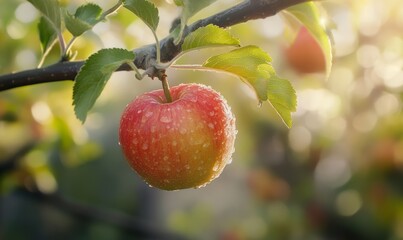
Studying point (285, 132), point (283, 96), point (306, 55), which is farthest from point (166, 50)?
point (285, 132)

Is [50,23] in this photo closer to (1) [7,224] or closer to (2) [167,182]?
(2) [167,182]

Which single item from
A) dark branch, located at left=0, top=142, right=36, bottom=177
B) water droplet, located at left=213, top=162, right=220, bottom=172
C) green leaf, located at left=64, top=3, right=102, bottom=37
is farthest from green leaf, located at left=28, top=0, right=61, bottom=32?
dark branch, located at left=0, top=142, right=36, bottom=177

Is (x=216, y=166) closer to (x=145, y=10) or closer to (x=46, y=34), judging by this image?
(x=145, y=10)

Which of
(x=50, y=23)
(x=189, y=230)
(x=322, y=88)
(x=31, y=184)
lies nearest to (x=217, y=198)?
(x=189, y=230)

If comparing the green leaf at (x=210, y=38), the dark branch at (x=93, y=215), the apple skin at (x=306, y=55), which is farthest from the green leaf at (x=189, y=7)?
the dark branch at (x=93, y=215)

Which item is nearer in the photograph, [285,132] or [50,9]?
[50,9]
